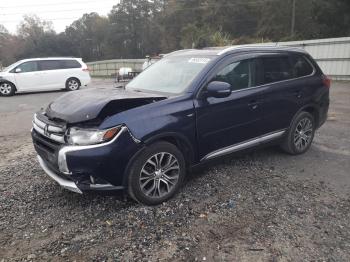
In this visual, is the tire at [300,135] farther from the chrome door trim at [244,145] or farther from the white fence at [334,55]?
the white fence at [334,55]

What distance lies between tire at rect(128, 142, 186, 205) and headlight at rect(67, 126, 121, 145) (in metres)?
0.39

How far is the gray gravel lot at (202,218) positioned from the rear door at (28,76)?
1148 centimetres

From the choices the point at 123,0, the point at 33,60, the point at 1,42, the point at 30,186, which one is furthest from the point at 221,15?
the point at 30,186

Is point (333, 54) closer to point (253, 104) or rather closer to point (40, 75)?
point (40, 75)

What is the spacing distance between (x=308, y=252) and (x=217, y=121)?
72.5 inches

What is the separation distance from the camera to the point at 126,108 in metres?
3.86

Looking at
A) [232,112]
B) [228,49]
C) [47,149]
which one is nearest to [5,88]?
[47,149]

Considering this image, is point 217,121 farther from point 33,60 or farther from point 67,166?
point 33,60

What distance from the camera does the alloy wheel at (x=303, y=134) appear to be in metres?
5.70

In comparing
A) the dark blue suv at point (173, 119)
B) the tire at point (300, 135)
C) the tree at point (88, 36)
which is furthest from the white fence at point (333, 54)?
the tree at point (88, 36)

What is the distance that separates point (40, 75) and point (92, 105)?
43.9ft

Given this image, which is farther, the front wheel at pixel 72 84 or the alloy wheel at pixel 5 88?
the front wheel at pixel 72 84

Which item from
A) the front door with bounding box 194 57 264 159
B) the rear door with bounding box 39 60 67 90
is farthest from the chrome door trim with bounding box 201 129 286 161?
the rear door with bounding box 39 60 67 90

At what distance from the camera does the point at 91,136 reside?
3.60 metres
